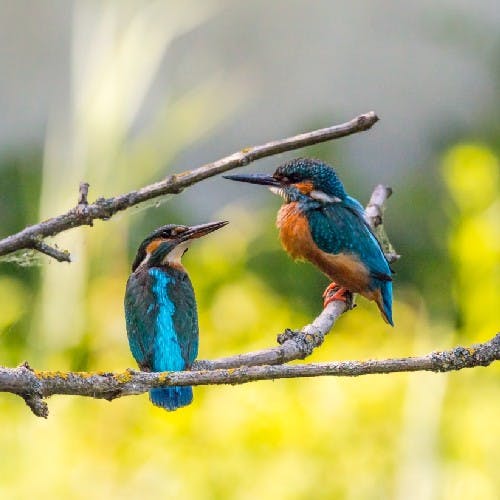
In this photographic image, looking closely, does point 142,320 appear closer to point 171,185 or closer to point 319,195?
point 171,185

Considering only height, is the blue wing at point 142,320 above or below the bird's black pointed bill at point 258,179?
below

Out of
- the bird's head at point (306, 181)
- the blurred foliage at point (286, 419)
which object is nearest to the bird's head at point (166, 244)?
the bird's head at point (306, 181)

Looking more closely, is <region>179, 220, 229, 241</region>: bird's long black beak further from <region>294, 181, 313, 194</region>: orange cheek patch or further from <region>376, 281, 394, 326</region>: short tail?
<region>376, 281, 394, 326</region>: short tail

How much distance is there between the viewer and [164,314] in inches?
57.7

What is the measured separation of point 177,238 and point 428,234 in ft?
8.95

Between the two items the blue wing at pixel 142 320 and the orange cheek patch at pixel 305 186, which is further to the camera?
the orange cheek patch at pixel 305 186

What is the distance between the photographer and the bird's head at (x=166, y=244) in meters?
1.49

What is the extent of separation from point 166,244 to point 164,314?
125mm

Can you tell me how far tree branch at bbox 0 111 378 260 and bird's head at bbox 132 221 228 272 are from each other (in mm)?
209

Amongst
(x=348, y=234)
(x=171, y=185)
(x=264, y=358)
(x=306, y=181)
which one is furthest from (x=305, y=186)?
(x=171, y=185)

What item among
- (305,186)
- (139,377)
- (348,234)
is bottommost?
(139,377)

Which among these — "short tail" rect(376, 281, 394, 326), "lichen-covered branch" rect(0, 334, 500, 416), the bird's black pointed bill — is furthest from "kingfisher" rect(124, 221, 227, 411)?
"short tail" rect(376, 281, 394, 326)

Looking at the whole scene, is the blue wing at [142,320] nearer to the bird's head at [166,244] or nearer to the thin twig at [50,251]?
the bird's head at [166,244]

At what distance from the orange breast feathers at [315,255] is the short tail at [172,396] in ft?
2.28
